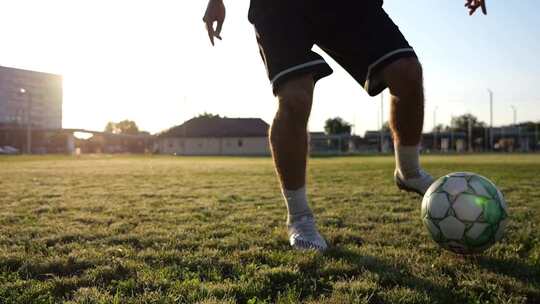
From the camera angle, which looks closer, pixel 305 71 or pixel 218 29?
pixel 305 71

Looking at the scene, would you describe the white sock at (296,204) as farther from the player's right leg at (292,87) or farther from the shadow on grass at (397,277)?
the shadow on grass at (397,277)

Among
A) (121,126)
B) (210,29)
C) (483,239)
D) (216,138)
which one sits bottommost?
(483,239)

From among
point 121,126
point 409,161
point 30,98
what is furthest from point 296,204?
point 121,126

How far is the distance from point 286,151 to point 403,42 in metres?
1.00

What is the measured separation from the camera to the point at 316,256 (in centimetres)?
291

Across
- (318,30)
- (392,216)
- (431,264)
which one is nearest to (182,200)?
(392,216)

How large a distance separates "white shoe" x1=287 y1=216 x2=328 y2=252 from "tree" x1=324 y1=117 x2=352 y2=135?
107691mm

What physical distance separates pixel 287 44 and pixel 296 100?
34cm

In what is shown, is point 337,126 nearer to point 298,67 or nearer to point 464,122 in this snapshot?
point 464,122

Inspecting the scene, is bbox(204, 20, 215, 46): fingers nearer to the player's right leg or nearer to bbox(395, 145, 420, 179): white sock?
the player's right leg

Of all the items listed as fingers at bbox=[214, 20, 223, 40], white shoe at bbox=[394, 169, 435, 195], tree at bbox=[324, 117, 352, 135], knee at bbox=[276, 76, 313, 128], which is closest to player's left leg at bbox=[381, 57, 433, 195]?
white shoe at bbox=[394, 169, 435, 195]

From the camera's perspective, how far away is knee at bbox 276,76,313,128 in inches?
125

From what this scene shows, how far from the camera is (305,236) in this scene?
3189 millimetres

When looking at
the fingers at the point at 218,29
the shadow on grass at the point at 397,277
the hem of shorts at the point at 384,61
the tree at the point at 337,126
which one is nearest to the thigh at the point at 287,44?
the hem of shorts at the point at 384,61
